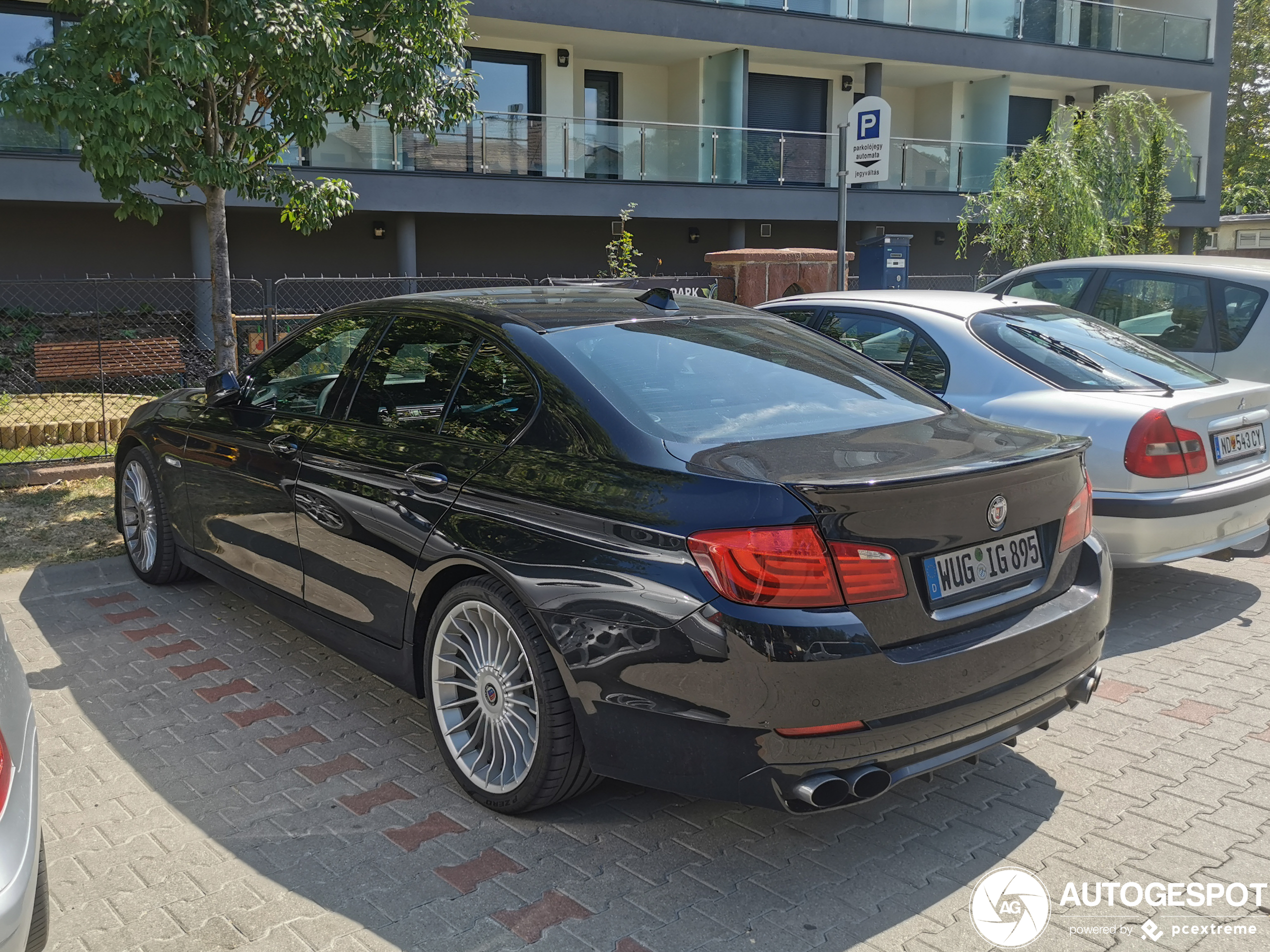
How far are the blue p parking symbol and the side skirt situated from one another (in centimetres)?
630

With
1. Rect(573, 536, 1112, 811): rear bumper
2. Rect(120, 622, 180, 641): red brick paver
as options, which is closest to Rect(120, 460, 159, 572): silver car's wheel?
Rect(120, 622, 180, 641): red brick paver

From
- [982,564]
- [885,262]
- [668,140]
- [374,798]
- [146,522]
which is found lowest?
[374,798]

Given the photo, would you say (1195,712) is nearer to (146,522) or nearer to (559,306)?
(559,306)

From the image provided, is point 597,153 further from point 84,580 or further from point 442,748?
point 442,748

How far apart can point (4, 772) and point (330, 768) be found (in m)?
1.58

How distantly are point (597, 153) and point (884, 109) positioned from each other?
9.60 m

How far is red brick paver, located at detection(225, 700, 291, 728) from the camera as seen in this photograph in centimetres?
424

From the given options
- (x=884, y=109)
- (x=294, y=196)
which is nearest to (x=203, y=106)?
(x=294, y=196)

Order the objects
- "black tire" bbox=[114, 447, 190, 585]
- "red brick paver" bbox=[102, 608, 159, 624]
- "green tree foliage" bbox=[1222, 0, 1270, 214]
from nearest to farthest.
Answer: "red brick paver" bbox=[102, 608, 159, 624] → "black tire" bbox=[114, 447, 190, 585] → "green tree foliage" bbox=[1222, 0, 1270, 214]

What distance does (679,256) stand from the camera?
2112cm

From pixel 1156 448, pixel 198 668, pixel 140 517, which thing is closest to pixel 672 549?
pixel 198 668

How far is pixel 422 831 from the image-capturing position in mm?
3422

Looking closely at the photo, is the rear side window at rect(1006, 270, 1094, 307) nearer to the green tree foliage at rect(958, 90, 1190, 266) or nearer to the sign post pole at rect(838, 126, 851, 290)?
the sign post pole at rect(838, 126, 851, 290)

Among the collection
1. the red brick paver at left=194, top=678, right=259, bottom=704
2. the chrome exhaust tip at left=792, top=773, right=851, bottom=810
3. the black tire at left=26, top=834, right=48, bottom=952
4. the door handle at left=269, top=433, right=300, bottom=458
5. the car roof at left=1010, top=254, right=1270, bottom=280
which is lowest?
the red brick paver at left=194, top=678, right=259, bottom=704
